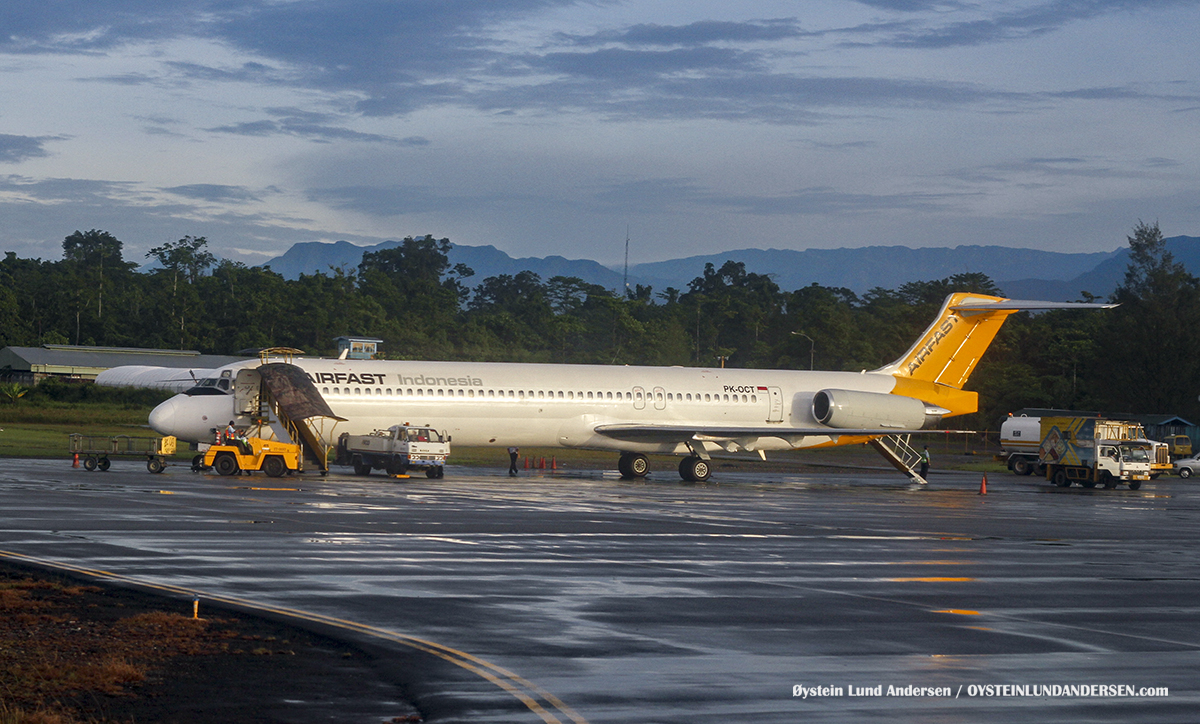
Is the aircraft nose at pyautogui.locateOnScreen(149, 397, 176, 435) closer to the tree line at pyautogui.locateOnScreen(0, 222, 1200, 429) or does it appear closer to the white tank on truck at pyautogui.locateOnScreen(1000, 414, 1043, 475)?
the white tank on truck at pyautogui.locateOnScreen(1000, 414, 1043, 475)

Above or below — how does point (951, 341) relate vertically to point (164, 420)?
above

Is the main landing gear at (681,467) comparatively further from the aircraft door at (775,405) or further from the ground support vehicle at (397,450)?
the ground support vehicle at (397,450)

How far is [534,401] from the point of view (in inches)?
1722

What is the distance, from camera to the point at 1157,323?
99562mm

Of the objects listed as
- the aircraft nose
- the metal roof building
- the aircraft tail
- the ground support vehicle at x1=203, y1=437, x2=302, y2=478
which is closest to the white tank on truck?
the aircraft tail

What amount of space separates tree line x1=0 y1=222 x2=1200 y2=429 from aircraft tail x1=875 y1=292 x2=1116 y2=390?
5073cm

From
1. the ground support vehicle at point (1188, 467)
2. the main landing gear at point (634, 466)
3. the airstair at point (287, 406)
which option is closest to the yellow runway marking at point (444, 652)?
the airstair at point (287, 406)

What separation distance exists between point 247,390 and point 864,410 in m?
23.1

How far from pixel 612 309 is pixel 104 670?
140 metres

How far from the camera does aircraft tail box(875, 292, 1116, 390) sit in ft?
170

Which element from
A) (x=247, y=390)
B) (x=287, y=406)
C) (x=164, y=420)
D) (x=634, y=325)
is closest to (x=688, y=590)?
(x=287, y=406)

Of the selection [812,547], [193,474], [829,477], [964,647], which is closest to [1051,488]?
[829,477]

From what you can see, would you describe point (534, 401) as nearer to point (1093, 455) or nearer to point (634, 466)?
point (634, 466)

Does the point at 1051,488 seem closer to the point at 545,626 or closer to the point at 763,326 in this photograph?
the point at 545,626
